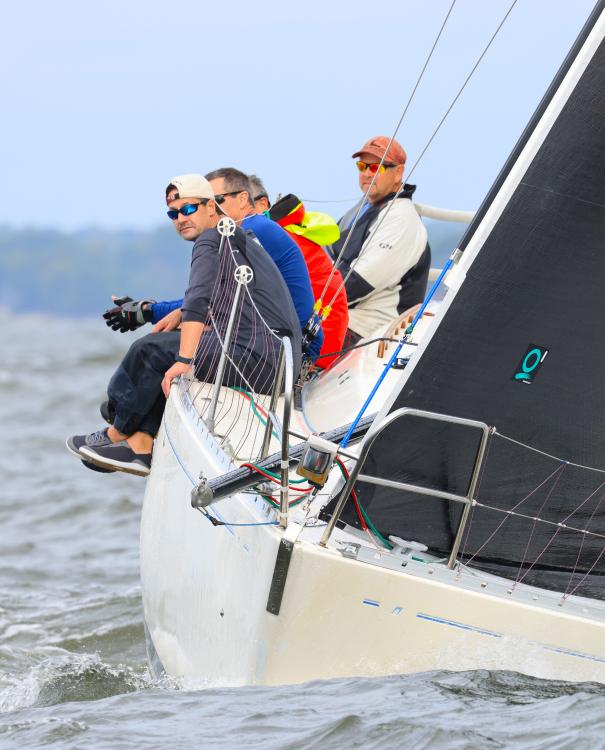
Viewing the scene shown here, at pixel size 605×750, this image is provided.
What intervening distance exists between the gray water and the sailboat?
0.08 metres

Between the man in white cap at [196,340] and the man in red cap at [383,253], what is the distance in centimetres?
142

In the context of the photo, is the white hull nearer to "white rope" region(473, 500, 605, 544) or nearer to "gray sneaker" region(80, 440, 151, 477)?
"white rope" region(473, 500, 605, 544)

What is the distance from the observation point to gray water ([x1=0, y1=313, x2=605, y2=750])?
3.65m

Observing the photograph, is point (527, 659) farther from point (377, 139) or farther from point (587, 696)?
point (377, 139)

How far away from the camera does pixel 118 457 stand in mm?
5473

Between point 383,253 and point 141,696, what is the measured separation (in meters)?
2.89

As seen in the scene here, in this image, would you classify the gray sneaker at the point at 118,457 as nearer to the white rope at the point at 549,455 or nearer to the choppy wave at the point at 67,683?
the choppy wave at the point at 67,683

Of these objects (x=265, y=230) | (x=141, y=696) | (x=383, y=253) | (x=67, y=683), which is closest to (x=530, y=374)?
(x=141, y=696)

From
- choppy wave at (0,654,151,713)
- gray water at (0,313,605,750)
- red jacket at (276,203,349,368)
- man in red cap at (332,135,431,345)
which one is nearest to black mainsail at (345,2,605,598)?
gray water at (0,313,605,750)

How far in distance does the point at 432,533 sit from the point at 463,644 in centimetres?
44

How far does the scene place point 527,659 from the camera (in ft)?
12.7

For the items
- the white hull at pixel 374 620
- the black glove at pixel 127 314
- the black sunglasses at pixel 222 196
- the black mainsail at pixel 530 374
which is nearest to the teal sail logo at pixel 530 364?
the black mainsail at pixel 530 374

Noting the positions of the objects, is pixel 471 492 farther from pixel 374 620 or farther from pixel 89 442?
pixel 89 442

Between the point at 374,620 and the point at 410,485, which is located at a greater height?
the point at 410,485
